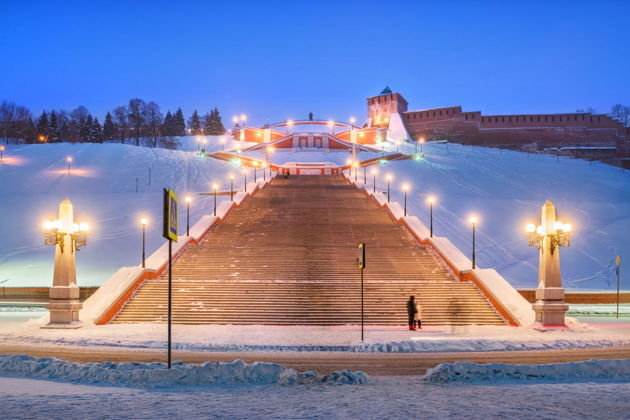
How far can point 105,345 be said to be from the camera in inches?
529

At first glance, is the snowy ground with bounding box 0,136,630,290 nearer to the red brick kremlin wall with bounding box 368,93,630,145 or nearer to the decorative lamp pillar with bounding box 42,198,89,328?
the decorative lamp pillar with bounding box 42,198,89,328

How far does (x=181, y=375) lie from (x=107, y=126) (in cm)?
11484

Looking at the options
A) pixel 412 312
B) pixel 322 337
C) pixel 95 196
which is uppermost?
pixel 95 196

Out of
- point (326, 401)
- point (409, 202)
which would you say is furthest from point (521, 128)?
point (326, 401)

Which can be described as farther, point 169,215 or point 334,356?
point 334,356

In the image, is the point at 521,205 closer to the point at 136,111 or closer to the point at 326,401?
the point at 326,401

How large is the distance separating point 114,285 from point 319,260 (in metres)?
8.10

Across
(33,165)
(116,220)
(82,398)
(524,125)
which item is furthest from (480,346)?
(524,125)

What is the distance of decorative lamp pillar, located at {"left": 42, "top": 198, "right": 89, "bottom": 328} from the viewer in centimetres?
1664

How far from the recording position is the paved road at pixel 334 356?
11.2 metres

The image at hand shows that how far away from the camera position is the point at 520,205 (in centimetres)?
4181

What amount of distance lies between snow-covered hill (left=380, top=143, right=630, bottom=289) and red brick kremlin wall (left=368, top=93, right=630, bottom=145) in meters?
21.3

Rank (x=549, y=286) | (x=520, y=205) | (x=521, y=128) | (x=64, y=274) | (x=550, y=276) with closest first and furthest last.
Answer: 1. (x=64, y=274)
2. (x=549, y=286)
3. (x=550, y=276)
4. (x=520, y=205)
5. (x=521, y=128)

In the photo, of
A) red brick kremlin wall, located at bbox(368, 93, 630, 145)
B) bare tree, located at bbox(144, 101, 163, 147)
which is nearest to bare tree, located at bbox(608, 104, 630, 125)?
red brick kremlin wall, located at bbox(368, 93, 630, 145)
